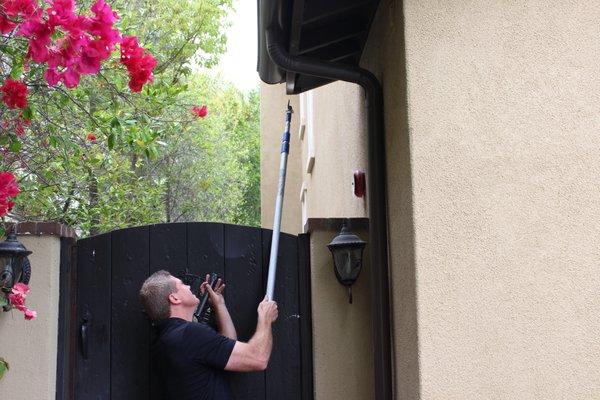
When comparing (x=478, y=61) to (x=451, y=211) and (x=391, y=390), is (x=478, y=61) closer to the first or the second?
(x=451, y=211)

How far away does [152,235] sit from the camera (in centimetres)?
398

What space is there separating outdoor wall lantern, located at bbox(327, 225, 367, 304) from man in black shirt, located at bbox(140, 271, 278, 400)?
427 millimetres

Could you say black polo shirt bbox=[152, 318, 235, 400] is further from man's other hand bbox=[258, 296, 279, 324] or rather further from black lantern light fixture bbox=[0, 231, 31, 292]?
black lantern light fixture bbox=[0, 231, 31, 292]

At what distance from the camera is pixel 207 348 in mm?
3428

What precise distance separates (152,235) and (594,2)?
8.04 ft

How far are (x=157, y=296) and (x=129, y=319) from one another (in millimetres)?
373

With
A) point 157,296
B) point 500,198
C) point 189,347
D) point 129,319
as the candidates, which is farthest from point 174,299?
point 500,198

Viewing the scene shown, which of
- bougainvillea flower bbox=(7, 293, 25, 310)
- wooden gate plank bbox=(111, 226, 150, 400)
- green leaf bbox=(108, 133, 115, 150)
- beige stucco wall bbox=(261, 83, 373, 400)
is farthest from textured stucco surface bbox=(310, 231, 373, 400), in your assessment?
bougainvillea flower bbox=(7, 293, 25, 310)

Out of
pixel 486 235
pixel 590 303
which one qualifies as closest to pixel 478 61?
pixel 486 235

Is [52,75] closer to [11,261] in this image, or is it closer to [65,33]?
[65,33]

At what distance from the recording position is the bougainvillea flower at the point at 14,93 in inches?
119

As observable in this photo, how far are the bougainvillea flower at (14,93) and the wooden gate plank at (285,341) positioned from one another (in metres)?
1.55

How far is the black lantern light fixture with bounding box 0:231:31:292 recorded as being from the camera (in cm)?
349

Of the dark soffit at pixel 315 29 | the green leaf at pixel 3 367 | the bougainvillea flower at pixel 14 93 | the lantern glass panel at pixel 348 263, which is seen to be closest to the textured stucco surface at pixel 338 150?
the dark soffit at pixel 315 29
